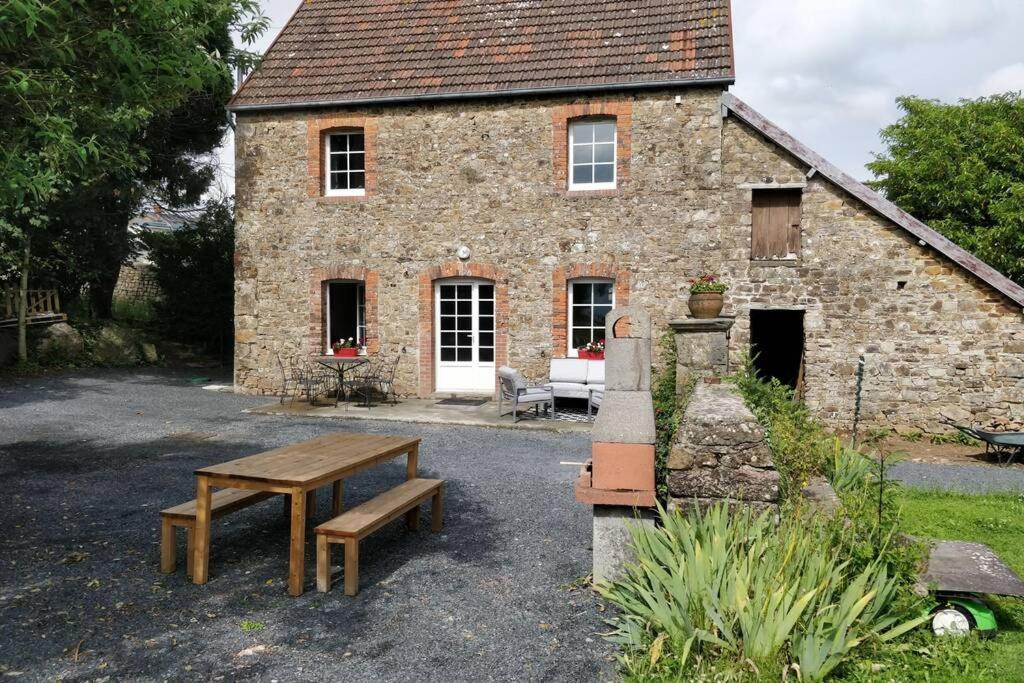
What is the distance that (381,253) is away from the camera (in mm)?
13617

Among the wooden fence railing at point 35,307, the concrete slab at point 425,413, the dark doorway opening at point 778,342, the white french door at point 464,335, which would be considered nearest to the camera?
the concrete slab at point 425,413

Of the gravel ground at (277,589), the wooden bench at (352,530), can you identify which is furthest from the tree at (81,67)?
the wooden bench at (352,530)

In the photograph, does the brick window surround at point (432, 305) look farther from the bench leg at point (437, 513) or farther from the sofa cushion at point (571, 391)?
the bench leg at point (437, 513)

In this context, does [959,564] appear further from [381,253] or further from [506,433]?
[381,253]

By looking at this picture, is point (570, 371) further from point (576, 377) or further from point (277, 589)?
point (277, 589)

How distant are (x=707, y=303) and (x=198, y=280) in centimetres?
1525

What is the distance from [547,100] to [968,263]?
7299 millimetres

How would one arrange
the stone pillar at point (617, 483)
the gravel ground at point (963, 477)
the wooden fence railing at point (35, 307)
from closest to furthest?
1. the stone pillar at point (617, 483)
2. the gravel ground at point (963, 477)
3. the wooden fence railing at point (35, 307)

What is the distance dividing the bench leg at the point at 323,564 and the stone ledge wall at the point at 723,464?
2.08m

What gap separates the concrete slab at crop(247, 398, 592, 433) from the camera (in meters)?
11.1

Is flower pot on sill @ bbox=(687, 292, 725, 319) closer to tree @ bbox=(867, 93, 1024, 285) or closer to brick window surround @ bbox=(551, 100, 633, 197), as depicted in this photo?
brick window surround @ bbox=(551, 100, 633, 197)

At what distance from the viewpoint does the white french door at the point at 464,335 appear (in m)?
13.6

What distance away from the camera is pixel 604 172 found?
13.0 m

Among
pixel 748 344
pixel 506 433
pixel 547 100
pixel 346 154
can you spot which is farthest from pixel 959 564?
pixel 346 154
